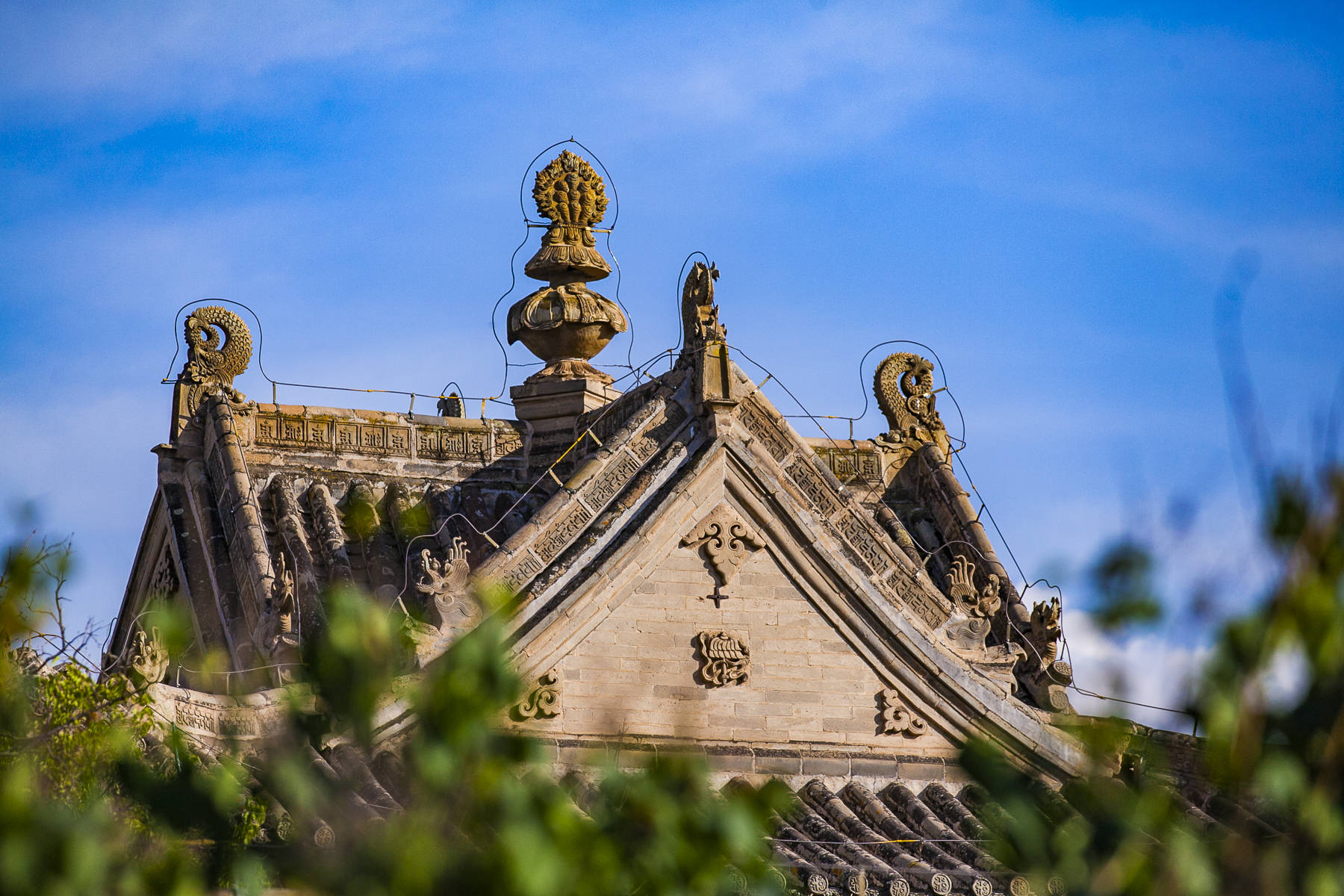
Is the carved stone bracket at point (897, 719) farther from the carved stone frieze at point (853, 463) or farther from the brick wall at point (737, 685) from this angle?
the carved stone frieze at point (853, 463)

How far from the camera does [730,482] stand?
20656 mm

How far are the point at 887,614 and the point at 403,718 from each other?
15.9 feet

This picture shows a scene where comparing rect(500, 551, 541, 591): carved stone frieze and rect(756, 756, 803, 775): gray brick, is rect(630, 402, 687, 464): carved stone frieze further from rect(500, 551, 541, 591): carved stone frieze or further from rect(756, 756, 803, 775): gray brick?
rect(756, 756, 803, 775): gray brick

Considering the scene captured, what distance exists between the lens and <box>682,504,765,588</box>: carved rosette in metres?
20.5

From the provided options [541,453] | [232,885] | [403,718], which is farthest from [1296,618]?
[541,453]

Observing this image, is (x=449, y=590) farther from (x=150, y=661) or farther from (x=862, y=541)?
(x=862, y=541)

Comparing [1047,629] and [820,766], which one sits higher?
[1047,629]

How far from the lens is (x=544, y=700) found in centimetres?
1970

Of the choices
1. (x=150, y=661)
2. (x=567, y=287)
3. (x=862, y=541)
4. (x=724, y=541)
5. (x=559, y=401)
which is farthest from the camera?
(x=567, y=287)

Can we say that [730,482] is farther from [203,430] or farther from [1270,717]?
[1270,717]

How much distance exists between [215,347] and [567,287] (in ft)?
15.6

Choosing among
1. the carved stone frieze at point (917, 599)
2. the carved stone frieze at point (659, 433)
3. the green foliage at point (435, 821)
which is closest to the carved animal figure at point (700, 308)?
the carved stone frieze at point (659, 433)

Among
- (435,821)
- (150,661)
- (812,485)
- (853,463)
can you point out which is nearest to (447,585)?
(150,661)

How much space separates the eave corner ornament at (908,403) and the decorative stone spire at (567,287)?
3.39 metres
